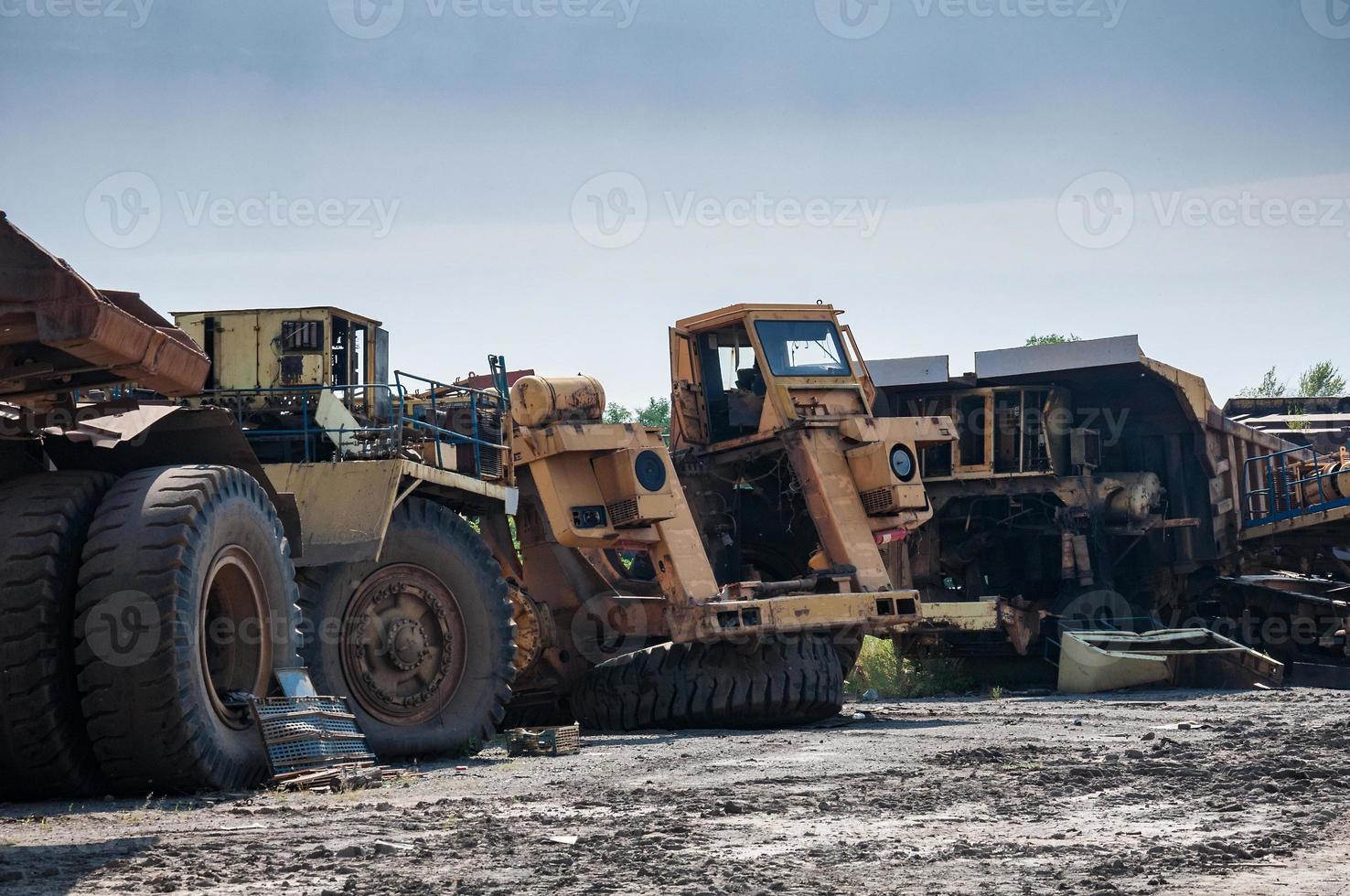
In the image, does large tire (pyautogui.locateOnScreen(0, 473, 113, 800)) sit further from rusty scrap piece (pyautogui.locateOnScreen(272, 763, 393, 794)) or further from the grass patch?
the grass patch

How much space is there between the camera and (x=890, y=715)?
44.3 feet

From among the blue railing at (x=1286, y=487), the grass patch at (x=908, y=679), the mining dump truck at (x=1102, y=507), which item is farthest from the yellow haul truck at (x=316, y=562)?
the blue railing at (x=1286, y=487)

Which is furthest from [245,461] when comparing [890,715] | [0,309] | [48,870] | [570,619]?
[890,715]

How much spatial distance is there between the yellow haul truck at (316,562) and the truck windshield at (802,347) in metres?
1.98

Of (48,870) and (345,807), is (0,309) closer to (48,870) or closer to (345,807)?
(48,870)

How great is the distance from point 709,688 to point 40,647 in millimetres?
6361

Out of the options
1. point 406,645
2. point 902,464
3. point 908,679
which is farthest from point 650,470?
point 908,679

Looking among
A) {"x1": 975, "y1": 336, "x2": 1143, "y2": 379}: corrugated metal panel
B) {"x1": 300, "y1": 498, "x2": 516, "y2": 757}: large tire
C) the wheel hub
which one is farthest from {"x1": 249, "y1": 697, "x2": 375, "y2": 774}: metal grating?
{"x1": 975, "y1": 336, "x2": 1143, "y2": 379}: corrugated metal panel

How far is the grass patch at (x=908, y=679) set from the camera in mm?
17953

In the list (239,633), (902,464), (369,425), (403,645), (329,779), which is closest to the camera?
(329,779)

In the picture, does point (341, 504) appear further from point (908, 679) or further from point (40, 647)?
point (908, 679)

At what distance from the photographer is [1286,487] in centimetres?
1970

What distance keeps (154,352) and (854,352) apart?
9308mm

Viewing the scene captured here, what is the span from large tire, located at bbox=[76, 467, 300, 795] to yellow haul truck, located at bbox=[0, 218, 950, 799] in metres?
0.01
